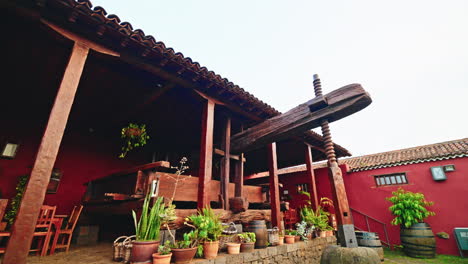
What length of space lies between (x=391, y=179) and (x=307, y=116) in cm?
761

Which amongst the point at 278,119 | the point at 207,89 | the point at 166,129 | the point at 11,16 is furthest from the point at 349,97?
the point at 166,129

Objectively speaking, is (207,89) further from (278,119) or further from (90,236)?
(90,236)

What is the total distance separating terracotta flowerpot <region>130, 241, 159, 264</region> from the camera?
234 cm

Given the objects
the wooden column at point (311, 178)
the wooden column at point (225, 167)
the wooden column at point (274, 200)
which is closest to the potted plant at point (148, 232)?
the wooden column at point (225, 167)

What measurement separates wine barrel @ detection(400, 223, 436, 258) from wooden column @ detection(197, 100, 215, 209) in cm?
739

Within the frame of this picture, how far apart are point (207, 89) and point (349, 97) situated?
8.03 ft

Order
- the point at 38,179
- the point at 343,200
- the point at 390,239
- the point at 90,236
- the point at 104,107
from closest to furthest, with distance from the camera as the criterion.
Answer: the point at 38,179 < the point at 343,200 < the point at 90,236 < the point at 104,107 < the point at 390,239

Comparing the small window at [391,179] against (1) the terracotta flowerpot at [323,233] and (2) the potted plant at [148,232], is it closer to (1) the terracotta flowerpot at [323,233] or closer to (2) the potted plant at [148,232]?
(1) the terracotta flowerpot at [323,233]

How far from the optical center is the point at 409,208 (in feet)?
22.9

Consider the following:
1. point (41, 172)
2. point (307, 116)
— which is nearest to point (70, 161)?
point (41, 172)

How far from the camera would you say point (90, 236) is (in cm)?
481

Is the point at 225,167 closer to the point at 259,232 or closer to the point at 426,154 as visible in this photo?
the point at 259,232

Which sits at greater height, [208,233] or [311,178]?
Result: [311,178]

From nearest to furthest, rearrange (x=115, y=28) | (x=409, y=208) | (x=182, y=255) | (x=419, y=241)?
(x=182, y=255) → (x=115, y=28) → (x=419, y=241) → (x=409, y=208)
